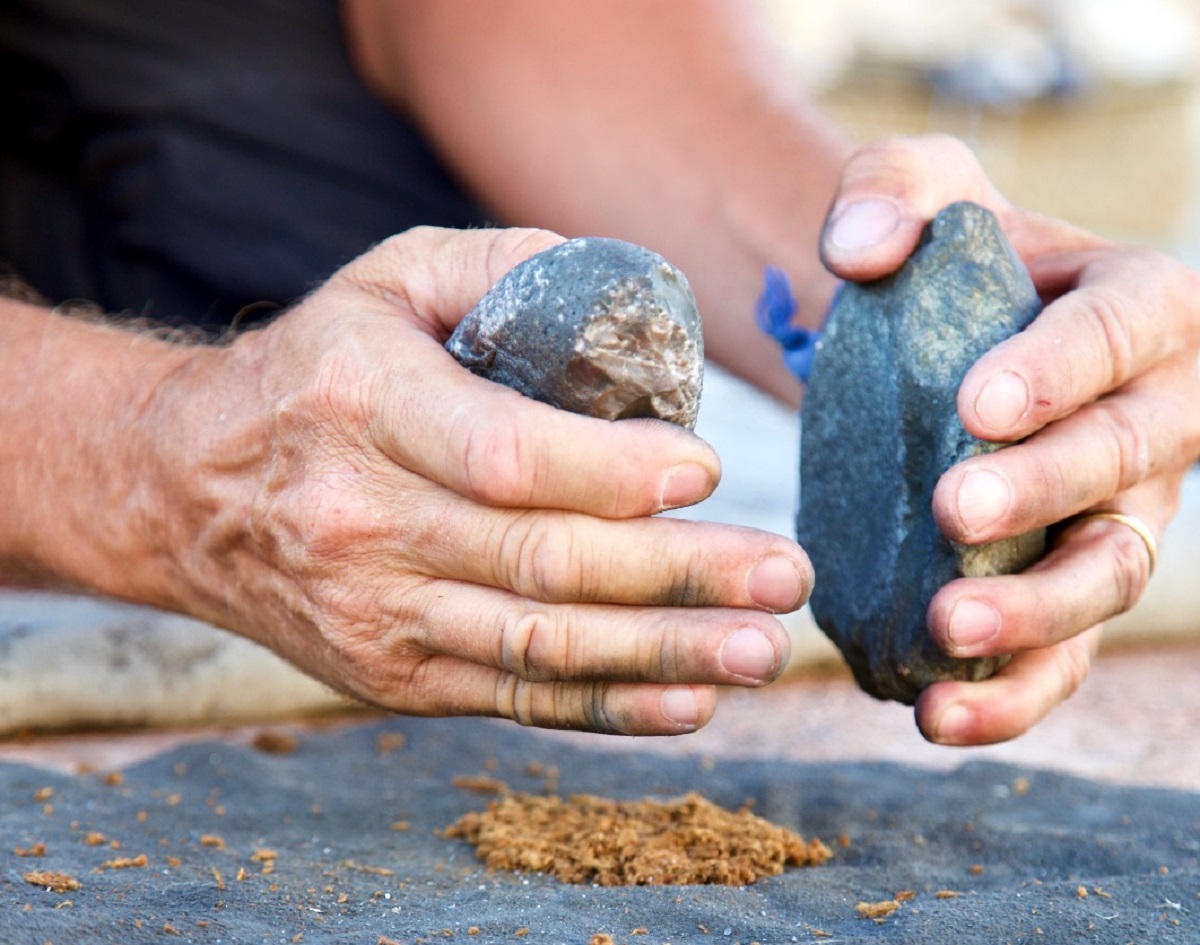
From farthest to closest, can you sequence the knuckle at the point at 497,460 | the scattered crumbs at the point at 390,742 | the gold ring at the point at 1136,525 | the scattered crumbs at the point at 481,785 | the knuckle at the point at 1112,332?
the scattered crumbs at the point at 390,742 < the scattered crumbs at the point at 481,785 < the gold ring at the point at 1136,525 < the knuckle at the point at 1112,332 < the knuckle at the point at 497,460

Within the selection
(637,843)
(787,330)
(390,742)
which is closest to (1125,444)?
(787,330)

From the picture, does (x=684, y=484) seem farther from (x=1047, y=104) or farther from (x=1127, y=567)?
(x=1047, y=104)

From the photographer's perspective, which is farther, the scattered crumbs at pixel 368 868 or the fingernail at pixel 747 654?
the scattered crumbs at pixel 368 868

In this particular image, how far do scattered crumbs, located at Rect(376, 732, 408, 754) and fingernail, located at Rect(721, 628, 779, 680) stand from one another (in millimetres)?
1000

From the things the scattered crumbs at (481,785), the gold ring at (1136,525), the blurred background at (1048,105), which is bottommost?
the scattered crumbs at (481,785)

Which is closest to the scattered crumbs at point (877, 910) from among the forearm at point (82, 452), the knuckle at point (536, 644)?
the knuckle at point (536, 644)

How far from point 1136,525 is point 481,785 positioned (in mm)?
989

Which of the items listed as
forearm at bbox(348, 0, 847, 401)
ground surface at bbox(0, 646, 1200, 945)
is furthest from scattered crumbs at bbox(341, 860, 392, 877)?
forearm at bbox(348, 0, 847, 401)

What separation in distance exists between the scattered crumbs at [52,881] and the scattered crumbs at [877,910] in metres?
0.82

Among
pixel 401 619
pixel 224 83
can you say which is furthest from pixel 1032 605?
pixel 224 83

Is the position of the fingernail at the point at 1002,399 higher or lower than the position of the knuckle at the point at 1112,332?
lower

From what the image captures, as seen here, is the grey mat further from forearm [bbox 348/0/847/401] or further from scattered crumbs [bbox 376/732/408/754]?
forearm [bbox 348/0/847/401]

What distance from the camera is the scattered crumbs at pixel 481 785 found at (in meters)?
1.95

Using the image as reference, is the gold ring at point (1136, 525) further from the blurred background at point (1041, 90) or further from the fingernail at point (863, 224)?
the blurred background at point (1041, 90)
